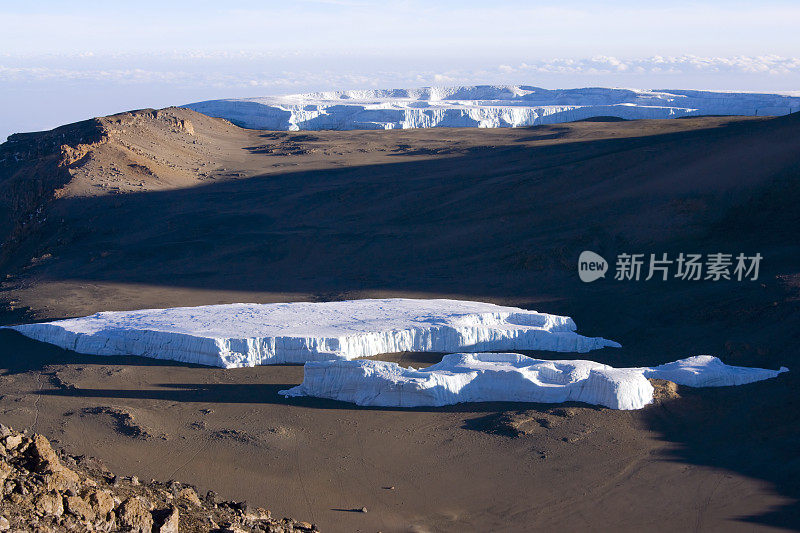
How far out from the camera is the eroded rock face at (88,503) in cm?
723

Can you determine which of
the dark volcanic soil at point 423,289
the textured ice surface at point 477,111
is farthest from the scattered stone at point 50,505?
the textured ice surface at point 477,111

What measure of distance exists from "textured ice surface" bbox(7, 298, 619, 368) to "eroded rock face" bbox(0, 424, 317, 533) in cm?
646

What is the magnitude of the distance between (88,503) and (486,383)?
8.04 metres

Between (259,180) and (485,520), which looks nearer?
(485,520)

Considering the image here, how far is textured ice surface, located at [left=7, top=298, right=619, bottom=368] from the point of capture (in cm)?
1596

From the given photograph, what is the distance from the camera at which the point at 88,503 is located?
24.9 feet

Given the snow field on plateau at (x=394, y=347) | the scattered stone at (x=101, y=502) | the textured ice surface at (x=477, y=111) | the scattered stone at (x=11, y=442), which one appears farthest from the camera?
the textured ice surface at (x=477, y=111)

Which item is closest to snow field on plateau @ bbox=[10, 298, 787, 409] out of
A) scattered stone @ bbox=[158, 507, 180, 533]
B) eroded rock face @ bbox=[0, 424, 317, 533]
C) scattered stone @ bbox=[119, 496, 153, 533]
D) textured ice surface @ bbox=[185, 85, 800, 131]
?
eroded rock face @ bbox=[0, 424, 317, 533]

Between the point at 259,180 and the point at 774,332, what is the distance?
25.0m

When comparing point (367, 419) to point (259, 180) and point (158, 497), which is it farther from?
point (259, 180)

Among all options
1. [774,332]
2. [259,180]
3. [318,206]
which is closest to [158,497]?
[774,332]

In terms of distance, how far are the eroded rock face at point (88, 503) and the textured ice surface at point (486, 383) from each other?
4715 millimetres

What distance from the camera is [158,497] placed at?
8.97 metres

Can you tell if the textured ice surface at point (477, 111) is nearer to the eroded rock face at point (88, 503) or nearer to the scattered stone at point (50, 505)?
the eroded rock face at point (88, 503)
